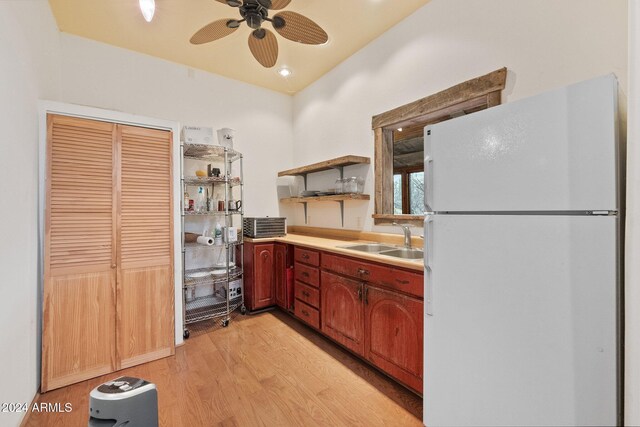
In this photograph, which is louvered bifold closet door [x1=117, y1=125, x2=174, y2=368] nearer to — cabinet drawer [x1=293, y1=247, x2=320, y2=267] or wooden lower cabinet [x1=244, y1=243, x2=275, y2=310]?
wooden lower cabinet [x1=244, y1=243, x2=275, y2=310]

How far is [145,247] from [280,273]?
142 centimetres

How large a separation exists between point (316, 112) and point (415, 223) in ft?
7.07

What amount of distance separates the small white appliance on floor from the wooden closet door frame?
110 cm

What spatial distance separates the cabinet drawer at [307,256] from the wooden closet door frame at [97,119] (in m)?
1.13

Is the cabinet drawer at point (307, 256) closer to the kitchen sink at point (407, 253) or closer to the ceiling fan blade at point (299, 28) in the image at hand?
the kitchen sink at point (407, 253)

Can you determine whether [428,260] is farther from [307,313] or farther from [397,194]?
[307,313]

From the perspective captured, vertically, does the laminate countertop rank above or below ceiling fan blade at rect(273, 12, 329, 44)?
below

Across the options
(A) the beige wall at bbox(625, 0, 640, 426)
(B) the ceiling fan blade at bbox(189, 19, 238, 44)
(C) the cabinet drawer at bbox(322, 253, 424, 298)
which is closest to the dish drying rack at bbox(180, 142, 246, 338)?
(B) the ceiling fan blade at bbox(189, 19, 238, 44)

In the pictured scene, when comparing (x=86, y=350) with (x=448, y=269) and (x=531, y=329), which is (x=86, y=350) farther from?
(x=531, y=329)

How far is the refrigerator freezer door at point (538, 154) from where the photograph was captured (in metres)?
0.97

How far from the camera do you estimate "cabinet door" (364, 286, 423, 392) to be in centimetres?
175

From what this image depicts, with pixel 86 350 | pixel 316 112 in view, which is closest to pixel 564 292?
pixel 86 350

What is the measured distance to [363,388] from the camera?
195cm

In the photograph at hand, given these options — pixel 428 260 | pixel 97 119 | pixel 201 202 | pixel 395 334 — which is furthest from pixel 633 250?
pixel 201 202
